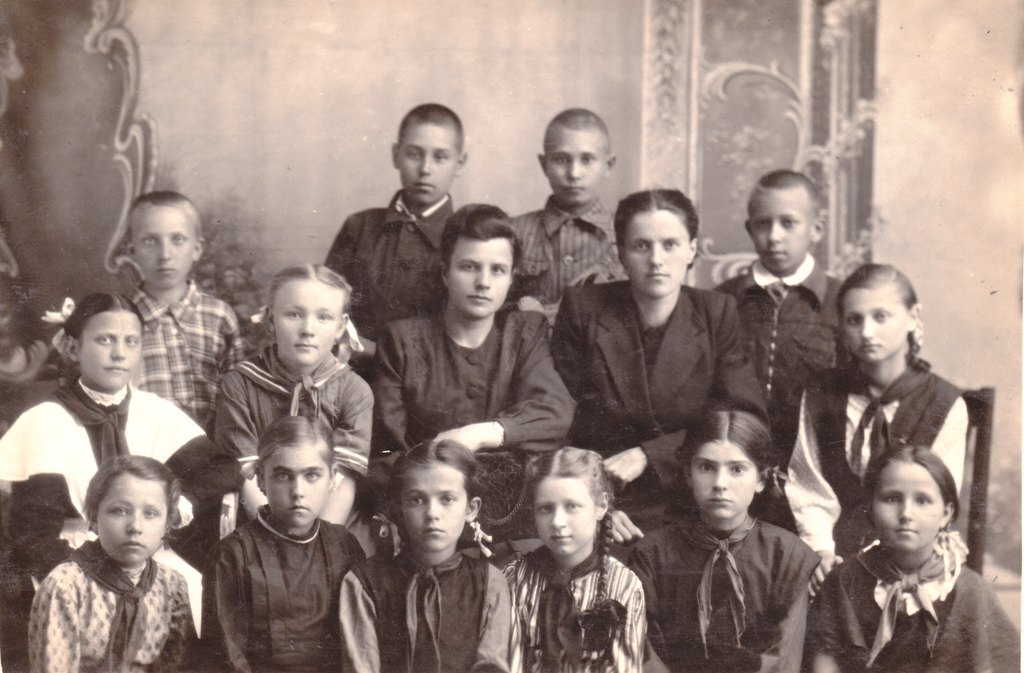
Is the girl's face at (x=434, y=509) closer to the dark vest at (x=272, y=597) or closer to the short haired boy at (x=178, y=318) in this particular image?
the dark vest at (x=272, y=597)

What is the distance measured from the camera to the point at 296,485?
3.17 m

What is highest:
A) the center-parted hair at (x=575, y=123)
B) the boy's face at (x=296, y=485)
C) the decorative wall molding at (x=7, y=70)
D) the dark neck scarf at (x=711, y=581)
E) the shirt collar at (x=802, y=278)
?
the decorative wall molding at (x=7, y=70)

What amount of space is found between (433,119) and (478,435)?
34.4 inches

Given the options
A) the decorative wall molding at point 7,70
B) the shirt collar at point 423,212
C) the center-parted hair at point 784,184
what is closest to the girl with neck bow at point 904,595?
the center-parted hair at point 784,184

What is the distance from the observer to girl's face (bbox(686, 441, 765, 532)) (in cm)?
321

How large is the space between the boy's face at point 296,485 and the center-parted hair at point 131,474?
26cm

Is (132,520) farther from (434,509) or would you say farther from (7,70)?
(7,70)

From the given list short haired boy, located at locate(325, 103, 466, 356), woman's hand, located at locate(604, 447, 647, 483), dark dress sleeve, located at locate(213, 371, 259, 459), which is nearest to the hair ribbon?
dark dress sleeve, located at locate(213, 371, 259, 459)

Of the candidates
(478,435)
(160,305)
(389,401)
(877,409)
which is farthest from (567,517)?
(160,305)

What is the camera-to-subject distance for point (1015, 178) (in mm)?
3461

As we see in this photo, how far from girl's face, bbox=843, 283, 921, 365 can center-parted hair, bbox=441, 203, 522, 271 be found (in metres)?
0.89

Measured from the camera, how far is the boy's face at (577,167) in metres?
3.36

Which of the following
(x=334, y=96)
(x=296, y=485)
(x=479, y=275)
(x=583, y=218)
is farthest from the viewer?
(x=334, y=96)

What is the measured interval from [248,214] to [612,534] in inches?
52.1
